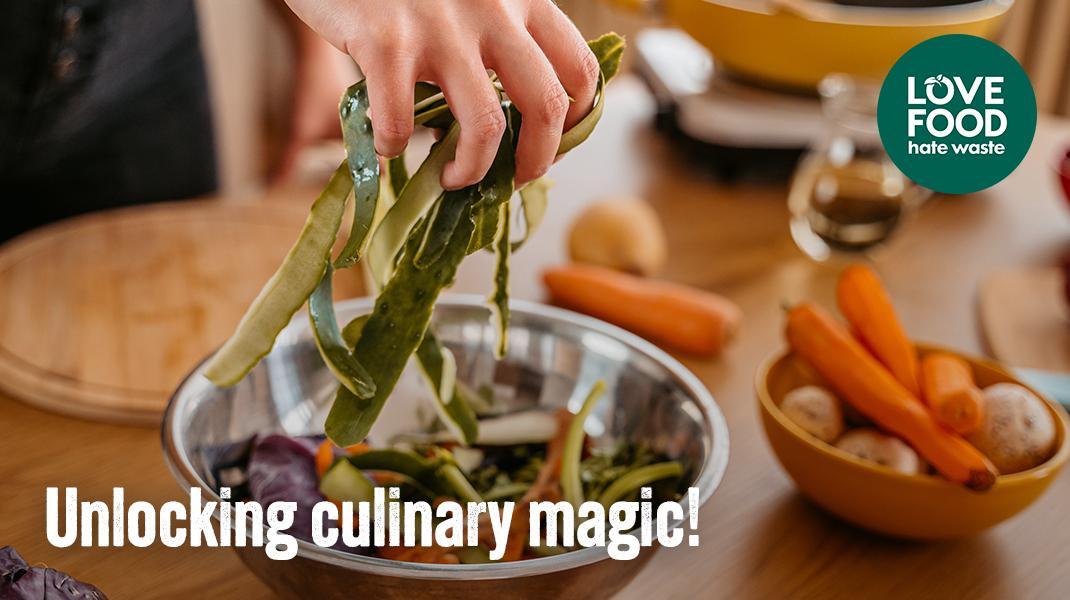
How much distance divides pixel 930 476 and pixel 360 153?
461 mm

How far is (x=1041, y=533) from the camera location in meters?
0.87

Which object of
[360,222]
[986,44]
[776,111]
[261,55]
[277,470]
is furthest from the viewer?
[261,55]

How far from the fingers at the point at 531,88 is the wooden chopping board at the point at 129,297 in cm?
50

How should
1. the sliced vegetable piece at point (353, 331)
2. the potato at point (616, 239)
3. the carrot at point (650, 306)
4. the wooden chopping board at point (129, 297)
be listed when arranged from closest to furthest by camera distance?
the sliced vegetable piece at point (353, 331) → the wooden chopping board at point (129, 297) → the carrot at point (650, 306) → the potato at point (616, 239)

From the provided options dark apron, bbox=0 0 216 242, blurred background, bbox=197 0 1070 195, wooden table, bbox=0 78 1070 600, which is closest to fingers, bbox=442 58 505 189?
wooden table, bbox=0 78 1070 600

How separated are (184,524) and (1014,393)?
0.62m

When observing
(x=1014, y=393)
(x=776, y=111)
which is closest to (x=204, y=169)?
(x=776, y=111)

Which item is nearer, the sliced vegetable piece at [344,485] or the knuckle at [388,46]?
the knuckle at [388,46]

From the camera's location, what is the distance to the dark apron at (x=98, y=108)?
129 cm

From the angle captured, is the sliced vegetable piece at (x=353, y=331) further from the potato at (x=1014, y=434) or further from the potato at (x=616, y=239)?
the potato at (x=616, y=239)

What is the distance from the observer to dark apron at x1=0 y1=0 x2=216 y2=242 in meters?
1.29

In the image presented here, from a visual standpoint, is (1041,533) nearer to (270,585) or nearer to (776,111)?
(270,585)

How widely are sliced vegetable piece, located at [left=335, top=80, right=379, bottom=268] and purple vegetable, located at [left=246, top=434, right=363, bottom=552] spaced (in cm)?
22

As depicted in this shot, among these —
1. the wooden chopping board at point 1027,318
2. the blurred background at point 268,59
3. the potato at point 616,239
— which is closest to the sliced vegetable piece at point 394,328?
the potato at point 616,239
